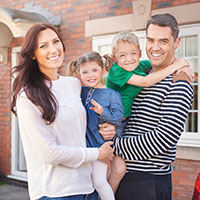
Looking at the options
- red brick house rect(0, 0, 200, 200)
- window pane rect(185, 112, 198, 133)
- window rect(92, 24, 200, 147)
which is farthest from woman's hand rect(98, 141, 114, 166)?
window pane rect(185, 112, 198, 133)

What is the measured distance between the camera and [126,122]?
2410 millimetres

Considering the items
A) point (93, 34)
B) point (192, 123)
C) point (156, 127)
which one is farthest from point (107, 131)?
point (93, 34)

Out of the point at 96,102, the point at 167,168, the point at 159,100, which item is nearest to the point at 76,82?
the point at 96,102

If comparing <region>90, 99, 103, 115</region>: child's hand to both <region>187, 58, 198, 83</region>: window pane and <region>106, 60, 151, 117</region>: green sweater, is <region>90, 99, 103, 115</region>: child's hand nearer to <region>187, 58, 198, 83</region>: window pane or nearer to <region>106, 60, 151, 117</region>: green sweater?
<region>106, 60, 151, 117</region>: green sweater

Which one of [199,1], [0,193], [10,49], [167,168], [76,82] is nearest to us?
[167,168]

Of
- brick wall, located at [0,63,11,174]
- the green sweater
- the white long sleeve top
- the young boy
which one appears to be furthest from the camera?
brick wall, located at [0,63,11,174]

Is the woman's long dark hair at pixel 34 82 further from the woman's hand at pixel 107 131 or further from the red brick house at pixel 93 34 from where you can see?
the red brick house at pixel 93 34

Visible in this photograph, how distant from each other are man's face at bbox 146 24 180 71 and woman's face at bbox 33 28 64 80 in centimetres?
60

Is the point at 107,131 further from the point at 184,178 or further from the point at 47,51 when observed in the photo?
the point at 184,178

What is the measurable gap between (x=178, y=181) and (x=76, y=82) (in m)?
3.34

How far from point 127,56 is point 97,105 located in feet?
1.45

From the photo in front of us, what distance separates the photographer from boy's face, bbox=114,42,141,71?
8.00ft

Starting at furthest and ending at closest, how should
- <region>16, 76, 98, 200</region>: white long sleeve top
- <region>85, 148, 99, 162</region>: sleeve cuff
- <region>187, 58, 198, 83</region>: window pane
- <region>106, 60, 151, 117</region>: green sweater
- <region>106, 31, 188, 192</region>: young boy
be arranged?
<region>187, 58, 198, 83</region>: window pane < <region>106, 60, 151, 117</region>: green sweater < <region>106, 31, 188, 192</region>: young boy < <region>85, 148, 99, 162</region>: sleeve cuff < <region>16, 76, 98, 200</region>: white long sleeve top

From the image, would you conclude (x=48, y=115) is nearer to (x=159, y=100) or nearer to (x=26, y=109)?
(x=26, y=109)
